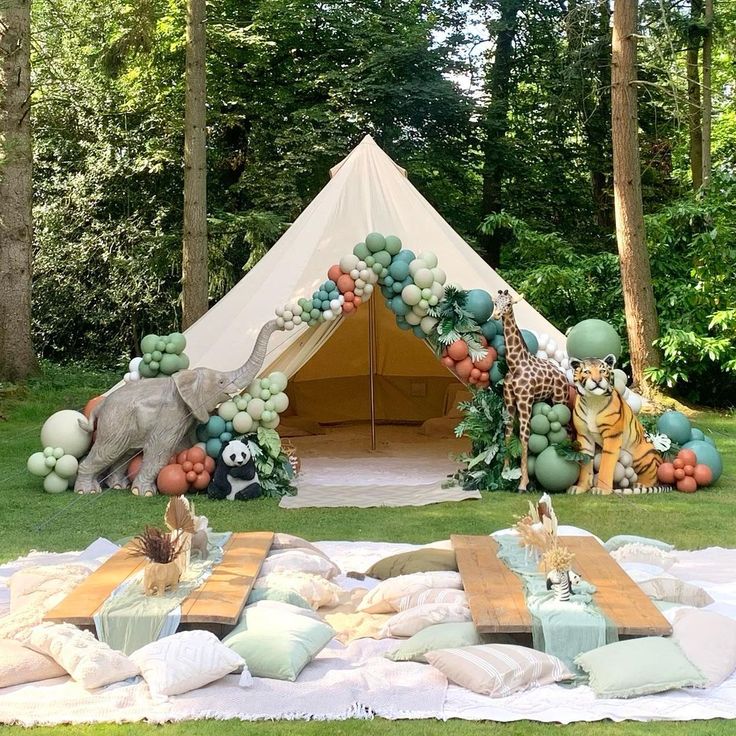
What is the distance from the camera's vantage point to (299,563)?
383cm

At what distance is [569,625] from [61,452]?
397 cm

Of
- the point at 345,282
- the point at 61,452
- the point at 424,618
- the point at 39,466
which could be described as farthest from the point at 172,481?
the point at 424,618

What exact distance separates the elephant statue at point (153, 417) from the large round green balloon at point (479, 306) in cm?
133

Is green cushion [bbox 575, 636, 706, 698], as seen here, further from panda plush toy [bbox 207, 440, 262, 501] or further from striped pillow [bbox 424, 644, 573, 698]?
panda plush toy [bbox 207, 440, 262, 501]

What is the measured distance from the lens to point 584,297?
1090 centimetres

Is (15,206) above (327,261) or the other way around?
above

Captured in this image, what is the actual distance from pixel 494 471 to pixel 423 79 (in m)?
9.27

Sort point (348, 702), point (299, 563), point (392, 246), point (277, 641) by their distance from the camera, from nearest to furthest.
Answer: point (348, 702), point (277, 641), point (299, 563), point (392, 246)

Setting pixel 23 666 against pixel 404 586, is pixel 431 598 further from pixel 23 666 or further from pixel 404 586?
pixel 23 666

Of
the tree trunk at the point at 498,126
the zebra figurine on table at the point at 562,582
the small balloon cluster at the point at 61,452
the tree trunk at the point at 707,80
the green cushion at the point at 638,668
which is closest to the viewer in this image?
the green cushion at the point at 638,668

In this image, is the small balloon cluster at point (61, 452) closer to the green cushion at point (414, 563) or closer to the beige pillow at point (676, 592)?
the green cushion at point (414, 563)

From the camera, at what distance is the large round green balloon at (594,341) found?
5891 millimetres

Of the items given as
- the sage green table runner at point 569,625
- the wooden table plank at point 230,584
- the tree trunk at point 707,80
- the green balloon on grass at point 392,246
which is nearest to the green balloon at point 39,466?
the wooden table plank at point 230,584

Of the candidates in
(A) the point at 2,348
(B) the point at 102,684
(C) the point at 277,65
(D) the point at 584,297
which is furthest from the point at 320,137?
(B) the point at 102,684
